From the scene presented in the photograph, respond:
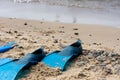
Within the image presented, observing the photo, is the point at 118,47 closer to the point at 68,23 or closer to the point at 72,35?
the point at 72,35

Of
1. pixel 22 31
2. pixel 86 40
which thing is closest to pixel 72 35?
pixel 86 40

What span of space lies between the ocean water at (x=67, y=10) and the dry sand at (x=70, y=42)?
90 cm

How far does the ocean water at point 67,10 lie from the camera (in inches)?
415

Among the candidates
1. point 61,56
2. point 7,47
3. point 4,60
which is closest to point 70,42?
point 7,47

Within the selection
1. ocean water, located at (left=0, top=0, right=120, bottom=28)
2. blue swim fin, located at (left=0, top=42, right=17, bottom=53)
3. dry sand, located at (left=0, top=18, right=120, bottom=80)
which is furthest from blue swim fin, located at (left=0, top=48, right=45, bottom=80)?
ocean water, located at (left=0, top=0, right=120, bottom=28)

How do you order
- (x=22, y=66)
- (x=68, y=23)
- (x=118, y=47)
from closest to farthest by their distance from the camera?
(x=22, y=66) < (x=118, y=47) < (x=68, y=23)

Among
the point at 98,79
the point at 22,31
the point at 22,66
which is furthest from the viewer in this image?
the point at 22,31

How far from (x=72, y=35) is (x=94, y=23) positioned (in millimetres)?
1771

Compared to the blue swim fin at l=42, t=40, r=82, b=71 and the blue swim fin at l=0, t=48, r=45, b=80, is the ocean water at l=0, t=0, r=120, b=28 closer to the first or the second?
the blue swim fin at l=42, t=40, r=82, b=71

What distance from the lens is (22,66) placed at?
227 inches

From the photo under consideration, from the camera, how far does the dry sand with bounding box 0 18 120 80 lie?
5551mm

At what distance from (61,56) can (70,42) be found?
149 centimetres

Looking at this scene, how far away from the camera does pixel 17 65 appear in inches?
229

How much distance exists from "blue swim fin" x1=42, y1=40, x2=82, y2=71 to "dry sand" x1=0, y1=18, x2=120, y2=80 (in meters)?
0.10
